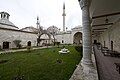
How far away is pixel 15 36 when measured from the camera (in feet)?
66.5

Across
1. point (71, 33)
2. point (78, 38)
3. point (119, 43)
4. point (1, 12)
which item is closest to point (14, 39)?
point (1, 12)

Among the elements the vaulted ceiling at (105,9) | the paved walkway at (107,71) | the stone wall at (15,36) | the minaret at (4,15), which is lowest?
the paved walkway at (107,71)

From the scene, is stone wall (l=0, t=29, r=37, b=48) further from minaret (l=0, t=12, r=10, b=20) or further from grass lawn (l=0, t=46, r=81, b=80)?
minaret (l=0, t=12, r=10, b=20)

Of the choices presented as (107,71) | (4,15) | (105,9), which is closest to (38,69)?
(107,71)

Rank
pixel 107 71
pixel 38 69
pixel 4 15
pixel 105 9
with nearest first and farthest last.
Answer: pixel 107 71 < pixel 38 69 < pixel 105 9 < pixel 4 15

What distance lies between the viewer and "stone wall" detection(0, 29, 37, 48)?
18.0 meters

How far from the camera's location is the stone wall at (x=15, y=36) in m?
18.0

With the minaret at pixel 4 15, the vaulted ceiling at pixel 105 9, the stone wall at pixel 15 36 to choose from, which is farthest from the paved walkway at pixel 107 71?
the minaret at pixel 4 15

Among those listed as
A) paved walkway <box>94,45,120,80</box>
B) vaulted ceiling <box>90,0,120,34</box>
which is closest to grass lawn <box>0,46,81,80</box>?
paved walkway <box>94,45,120,80</box>

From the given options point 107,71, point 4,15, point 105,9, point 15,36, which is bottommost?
point 107,71

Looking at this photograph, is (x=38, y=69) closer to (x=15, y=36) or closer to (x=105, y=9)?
(x=105, y=9)

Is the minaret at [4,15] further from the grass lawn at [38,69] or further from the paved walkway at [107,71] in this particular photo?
the paved walkway at [107,71]

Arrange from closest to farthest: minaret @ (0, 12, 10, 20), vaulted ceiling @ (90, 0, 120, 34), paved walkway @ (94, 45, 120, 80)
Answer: paved walkway @ (94, 45, 120, 80) < vaulted ceiling @ (90, 0, 120, 34) < minaret @ (0, 12, 10, 20)

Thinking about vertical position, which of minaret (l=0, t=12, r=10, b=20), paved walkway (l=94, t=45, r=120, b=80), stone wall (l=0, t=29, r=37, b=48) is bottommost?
paved walkway (l=94, t=45, r=120, b=80)
